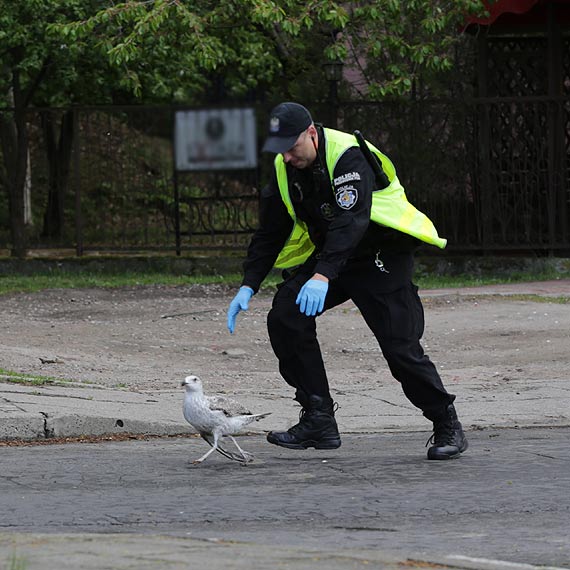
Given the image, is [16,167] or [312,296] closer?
[312,296]

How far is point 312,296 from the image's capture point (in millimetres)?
6676

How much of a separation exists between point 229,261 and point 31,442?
33.9ft

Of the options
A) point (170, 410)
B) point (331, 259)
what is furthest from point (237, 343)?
point (331, 259)

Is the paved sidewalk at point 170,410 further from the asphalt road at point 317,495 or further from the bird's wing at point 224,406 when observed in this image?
the bird's wing at point 224,406

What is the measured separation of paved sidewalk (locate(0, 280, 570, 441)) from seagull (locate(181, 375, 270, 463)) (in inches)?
55.2

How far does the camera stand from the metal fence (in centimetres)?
1762

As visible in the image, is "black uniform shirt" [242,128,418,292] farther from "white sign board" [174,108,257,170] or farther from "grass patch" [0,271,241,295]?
"white sign board" [174,108,257,170]

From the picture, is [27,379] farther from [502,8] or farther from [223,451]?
[502,8]

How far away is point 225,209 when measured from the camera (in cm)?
1819

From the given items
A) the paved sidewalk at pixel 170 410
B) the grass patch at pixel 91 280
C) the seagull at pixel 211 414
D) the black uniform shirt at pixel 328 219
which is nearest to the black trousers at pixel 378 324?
the black uniform shirt at pixel 328 219

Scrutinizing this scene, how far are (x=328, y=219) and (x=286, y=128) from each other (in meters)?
0.49

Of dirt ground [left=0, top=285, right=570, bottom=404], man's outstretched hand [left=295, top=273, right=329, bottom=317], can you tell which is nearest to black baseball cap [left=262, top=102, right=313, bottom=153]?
man's outstretched hand [left=295, top=273, right=329, bottom=317]

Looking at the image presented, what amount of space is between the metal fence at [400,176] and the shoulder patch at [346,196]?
11201 mm

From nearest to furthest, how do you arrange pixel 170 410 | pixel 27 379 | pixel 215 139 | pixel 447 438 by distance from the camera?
pixel 447 438, pixel 170 410, pixel 27 379, pixel 215 139
